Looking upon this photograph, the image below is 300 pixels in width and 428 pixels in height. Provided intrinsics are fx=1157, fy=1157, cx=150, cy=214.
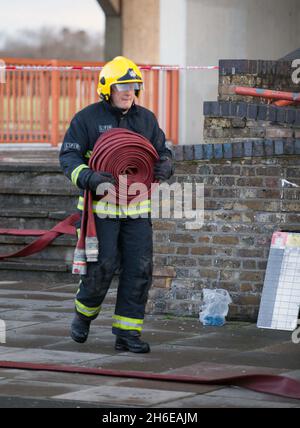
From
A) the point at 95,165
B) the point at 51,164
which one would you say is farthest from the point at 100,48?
the point at 95,165

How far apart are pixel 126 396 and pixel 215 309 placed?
2.60 metres

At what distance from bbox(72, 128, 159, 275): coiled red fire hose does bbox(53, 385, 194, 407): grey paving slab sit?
131 cm

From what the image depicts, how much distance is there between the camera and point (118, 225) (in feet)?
25.4

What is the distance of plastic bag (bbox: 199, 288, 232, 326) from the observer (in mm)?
8867

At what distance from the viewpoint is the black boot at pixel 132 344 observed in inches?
304

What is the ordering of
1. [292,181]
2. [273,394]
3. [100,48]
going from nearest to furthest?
1. [273,394]
2. [292,181]
3. [100,48]

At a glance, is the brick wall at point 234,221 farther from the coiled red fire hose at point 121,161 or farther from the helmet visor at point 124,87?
the helmet visor at point 124,87

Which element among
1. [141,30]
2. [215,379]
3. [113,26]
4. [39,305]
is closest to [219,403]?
[215,379]

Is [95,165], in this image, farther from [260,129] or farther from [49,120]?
[49,120]

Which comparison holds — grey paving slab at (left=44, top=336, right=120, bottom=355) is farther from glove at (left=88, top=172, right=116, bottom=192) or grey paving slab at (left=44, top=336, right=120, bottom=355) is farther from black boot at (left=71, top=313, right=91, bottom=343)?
glove at (left=88, top=172, right=116, bottom=192)

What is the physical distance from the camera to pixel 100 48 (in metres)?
68.2

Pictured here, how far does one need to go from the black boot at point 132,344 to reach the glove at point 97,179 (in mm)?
1022

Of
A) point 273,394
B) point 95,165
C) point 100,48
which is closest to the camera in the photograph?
point 273,394
